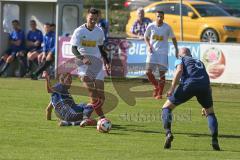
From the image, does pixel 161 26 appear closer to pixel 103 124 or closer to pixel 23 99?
pixel 23 99

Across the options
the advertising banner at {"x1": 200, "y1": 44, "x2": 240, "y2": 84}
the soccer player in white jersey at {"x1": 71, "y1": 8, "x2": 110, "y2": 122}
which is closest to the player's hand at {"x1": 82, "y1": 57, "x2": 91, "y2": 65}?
the soccer player in white jersey at {"x1": 71, "y1": 8, "x2": 110, "y2": 122}

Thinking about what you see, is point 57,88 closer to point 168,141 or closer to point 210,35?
point 168,141

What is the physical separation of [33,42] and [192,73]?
13729 millimetres

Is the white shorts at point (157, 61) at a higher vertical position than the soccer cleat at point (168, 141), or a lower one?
higher

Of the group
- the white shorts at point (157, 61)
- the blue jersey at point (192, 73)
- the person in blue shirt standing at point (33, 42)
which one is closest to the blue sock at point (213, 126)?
the blue jersey at point (192, 73)

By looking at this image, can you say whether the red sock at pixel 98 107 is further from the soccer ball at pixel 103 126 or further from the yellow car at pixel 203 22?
the yellow car at pixel 203 22

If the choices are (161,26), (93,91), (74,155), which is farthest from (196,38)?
(74,155)

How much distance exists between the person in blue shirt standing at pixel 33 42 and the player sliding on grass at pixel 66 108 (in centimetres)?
999

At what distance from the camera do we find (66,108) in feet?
49.6

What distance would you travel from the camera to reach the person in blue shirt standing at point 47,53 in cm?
2488

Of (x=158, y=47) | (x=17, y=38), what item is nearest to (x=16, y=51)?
(x=17, y=38)

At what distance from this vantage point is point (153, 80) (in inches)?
794

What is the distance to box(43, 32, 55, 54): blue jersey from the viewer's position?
81.9 ft

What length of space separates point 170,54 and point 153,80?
3.83 metres
